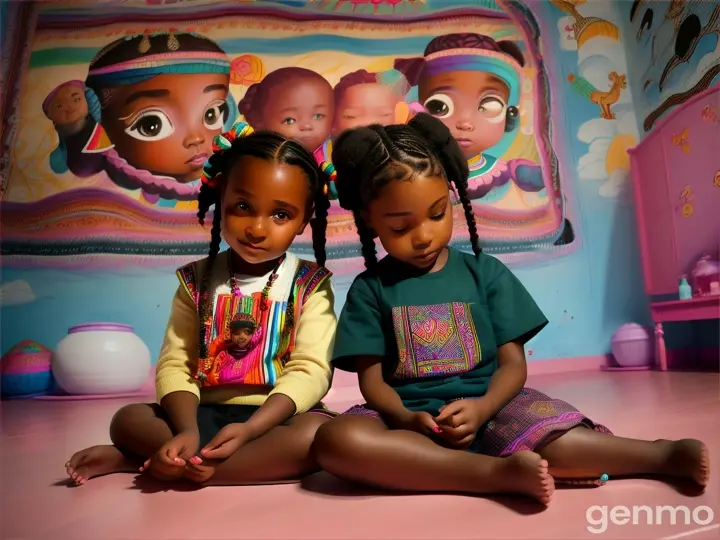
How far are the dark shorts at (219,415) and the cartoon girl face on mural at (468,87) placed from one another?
8.10ft

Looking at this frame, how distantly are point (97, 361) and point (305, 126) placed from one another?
1548mm

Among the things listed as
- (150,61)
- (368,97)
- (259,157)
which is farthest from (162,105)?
(259,157)

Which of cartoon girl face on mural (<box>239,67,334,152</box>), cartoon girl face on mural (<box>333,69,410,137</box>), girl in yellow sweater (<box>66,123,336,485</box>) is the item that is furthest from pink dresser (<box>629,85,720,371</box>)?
girl in yellow sweater (<box>66,123,336,485</box>)

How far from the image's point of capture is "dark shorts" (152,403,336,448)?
1.12 m

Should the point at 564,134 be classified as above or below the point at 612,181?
above

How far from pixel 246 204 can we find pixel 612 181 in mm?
2907

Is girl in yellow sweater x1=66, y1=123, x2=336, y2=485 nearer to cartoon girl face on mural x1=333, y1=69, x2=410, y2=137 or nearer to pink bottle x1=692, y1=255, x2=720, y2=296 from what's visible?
cartoon girl face on mural x1=333, y1=69, x2=410, y2=137

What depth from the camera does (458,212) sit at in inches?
123

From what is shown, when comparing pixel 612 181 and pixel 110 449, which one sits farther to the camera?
pixel 612 181

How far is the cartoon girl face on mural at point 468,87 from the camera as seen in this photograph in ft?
10.9

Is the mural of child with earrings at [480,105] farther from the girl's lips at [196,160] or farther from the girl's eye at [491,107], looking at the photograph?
the girl's lips at [196,160]

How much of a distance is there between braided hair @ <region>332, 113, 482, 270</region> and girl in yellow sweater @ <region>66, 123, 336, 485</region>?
87mm

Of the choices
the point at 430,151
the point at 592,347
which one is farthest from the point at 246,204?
the point at 592,347

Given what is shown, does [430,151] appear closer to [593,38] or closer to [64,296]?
[64,296]
